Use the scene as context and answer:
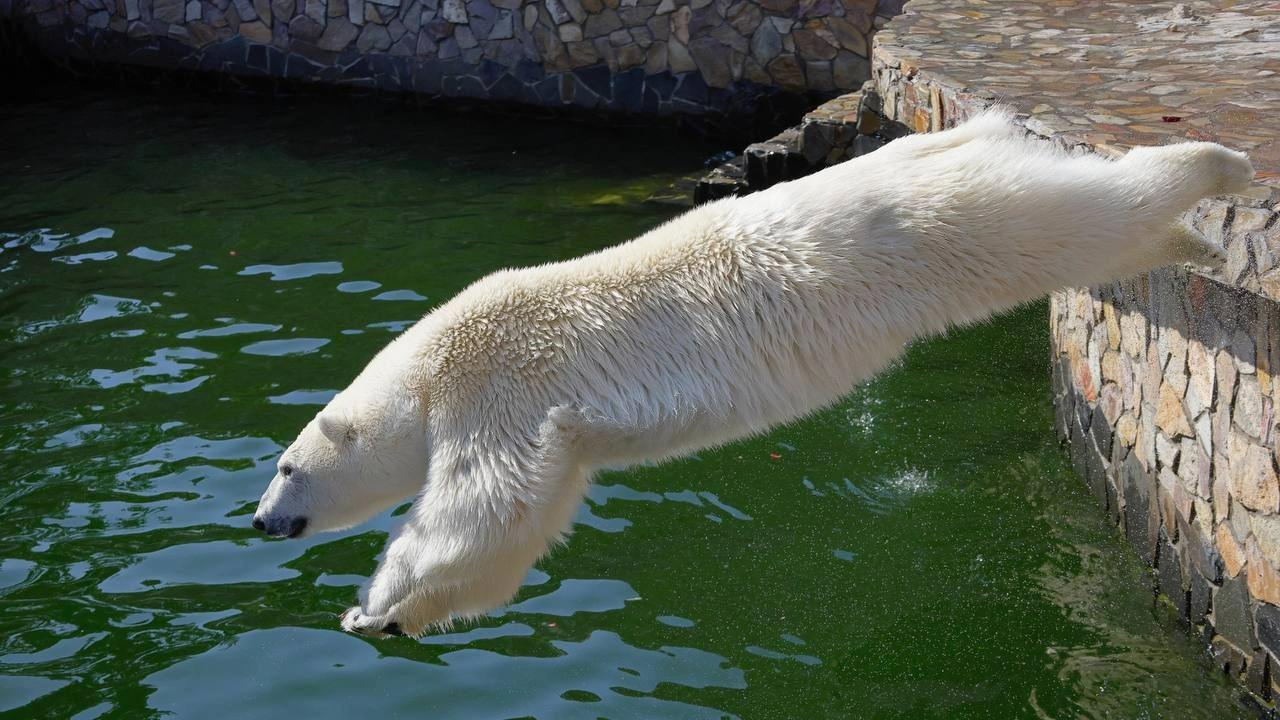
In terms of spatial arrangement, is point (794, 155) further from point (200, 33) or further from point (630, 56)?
point (200, 33)

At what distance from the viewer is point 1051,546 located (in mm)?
5129

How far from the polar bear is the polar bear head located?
0.25 feet

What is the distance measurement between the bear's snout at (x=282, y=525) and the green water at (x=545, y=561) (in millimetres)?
1063

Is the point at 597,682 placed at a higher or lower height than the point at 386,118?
lower

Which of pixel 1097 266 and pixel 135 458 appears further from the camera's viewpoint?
pixel 135 458

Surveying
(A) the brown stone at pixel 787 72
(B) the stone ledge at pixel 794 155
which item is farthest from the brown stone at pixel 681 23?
(B) the stone ledge at pixel 794 155

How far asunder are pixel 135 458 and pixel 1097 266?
4.78 meters

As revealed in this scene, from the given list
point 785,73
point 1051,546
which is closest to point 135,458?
point 1051,546

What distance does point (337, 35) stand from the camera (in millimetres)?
13469

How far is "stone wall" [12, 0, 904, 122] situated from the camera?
37.2ft

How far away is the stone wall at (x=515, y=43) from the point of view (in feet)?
37.2

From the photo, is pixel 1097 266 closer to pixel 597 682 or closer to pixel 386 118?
pixel 597 682

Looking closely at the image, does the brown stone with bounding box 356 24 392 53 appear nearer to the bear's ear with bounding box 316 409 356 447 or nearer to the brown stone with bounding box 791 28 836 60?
the brown stone with bounding box 791 28 836 60

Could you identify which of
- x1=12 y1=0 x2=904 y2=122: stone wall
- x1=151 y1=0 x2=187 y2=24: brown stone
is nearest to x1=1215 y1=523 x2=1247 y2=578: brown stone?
x1=12 y1=0 x2=904 y2=122: stone wall
